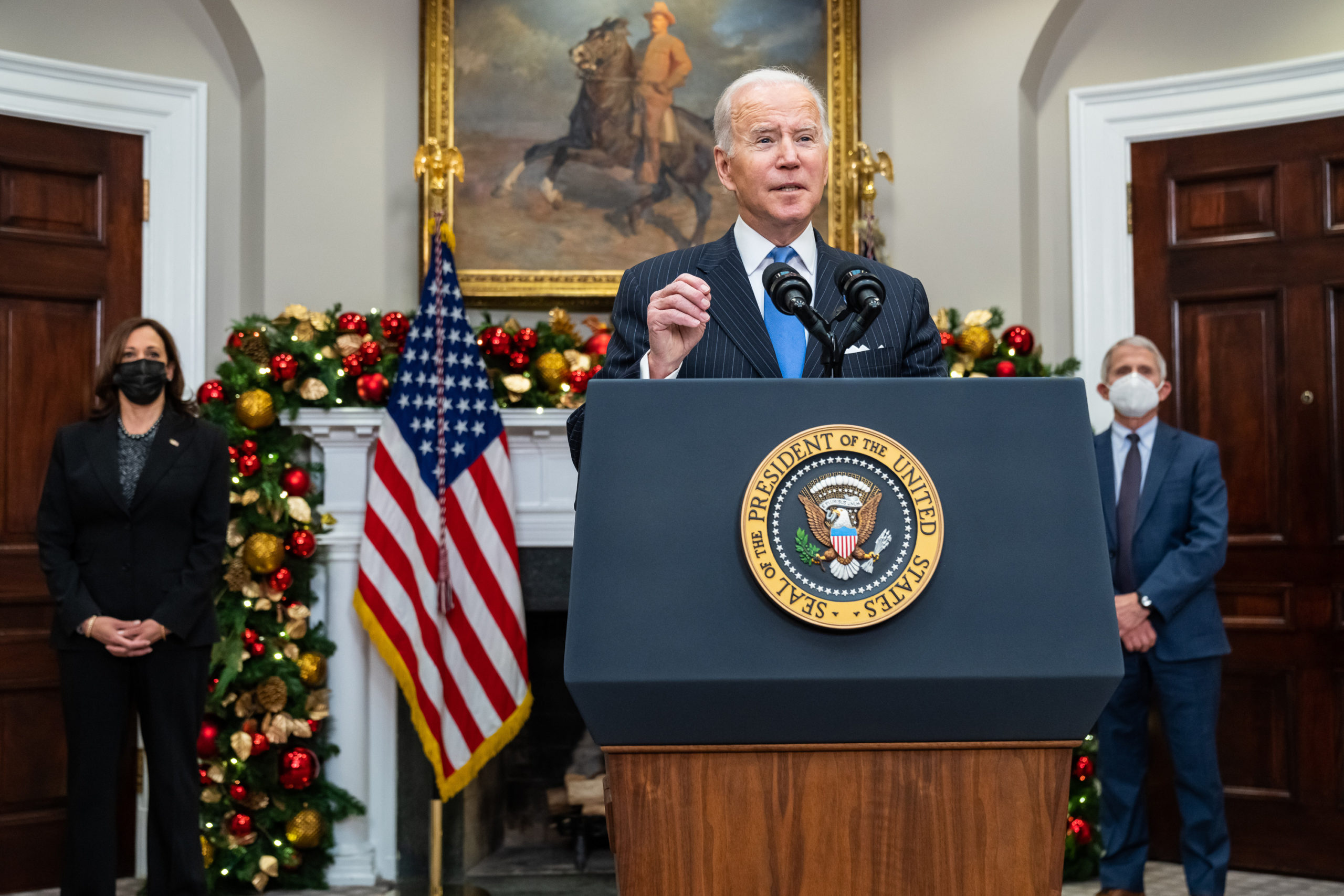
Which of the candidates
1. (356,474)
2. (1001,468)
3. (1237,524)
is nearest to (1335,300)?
(1237,524)

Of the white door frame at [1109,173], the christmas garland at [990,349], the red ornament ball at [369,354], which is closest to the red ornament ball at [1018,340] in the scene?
the christmas garland at [990,349]

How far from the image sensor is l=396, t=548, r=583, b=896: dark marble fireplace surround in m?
4.37

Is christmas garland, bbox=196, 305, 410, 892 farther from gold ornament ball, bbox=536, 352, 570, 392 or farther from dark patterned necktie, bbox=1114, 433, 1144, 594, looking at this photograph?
dark patterned necktie, bbox=1114, 433, 1144, 594

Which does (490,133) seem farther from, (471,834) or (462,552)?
(471,834)

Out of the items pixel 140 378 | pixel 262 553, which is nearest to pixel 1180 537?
pixel 262 553

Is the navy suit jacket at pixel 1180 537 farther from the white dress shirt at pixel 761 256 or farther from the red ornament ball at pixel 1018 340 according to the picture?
the white dress shirt at pixel 761 256

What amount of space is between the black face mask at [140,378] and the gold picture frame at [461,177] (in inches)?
53.9

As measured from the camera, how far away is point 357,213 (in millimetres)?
4762

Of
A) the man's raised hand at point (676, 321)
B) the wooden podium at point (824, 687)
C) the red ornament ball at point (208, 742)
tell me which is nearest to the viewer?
the wooden podium at point (824, 687)

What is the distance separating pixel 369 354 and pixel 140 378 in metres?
0.89

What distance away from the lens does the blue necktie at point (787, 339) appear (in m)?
1.53

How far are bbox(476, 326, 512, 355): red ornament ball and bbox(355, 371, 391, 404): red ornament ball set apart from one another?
365 millimetres

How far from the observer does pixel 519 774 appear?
4938 mm

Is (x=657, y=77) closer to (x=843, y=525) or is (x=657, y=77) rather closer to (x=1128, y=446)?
(x=1128, y=446)
